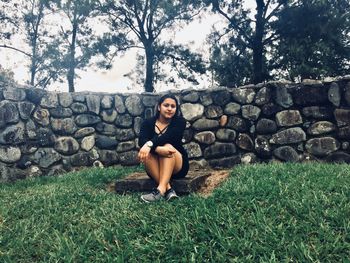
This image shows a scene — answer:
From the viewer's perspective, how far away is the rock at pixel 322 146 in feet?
17.6

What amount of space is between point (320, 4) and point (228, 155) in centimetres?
698

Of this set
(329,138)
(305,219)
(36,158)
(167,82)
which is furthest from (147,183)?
(167,82)

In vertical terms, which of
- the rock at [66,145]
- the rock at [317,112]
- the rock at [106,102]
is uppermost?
the rock at [106,102]

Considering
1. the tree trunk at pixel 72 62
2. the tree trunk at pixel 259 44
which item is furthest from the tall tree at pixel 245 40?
the tree trunk at pixel 72 62

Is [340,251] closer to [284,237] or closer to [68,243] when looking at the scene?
[284,237]

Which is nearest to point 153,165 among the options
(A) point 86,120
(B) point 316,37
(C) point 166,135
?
(C) point 166,135

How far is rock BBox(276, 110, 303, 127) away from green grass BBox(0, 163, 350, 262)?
207 centimetres

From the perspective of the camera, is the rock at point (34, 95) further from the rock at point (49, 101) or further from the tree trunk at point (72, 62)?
the tree trunk at point (72, 62)

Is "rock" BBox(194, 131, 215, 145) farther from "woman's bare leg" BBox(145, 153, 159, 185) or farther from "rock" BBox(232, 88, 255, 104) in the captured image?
"woman's bare leg" BBox(145, 153, 159, 185)

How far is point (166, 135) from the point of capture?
3561 mm

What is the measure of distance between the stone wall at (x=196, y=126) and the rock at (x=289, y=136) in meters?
0.02

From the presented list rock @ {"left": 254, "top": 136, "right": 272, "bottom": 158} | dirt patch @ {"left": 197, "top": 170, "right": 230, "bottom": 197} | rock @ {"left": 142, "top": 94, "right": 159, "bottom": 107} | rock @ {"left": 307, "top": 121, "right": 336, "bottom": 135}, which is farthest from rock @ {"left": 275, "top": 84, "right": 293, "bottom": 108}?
rock @ {"left": 142, "top": 94, "right": 159, "bottom": 107}

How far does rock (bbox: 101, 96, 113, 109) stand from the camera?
628cm

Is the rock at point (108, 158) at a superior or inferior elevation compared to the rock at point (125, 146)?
inferior
